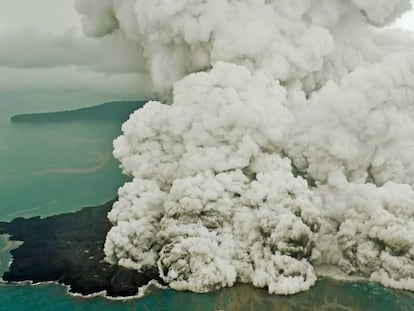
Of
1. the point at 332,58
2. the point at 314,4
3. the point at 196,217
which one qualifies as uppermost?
the point at 314,4

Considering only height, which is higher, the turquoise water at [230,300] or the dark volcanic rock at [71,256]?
the dark volcanic rock at [71,256]

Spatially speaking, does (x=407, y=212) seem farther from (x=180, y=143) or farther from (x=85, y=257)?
(x=85, y=257)

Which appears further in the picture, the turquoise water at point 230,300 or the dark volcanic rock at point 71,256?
the dark volcanic rock at point 71,256

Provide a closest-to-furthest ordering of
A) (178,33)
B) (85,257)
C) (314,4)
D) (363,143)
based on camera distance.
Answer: (85,257), (363,143), (178,33), (314,4)

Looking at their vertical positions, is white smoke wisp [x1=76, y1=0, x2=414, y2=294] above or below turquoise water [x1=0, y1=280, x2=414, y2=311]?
above

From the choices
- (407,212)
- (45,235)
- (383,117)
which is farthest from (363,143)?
(45,235)
